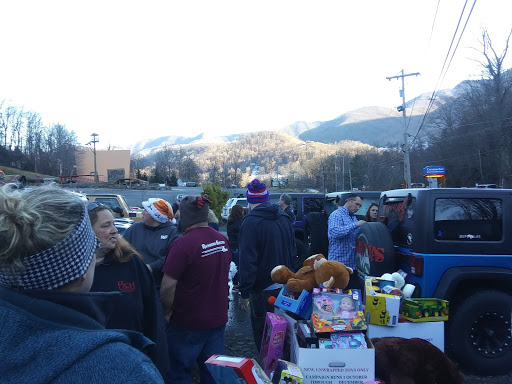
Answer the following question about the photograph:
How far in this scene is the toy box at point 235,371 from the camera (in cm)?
219

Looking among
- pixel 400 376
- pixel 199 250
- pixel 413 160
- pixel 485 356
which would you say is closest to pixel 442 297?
pixel 485 356

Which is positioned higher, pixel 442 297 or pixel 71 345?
pixel 71 345

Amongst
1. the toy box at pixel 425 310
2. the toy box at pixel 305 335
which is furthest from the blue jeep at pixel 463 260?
the toy box at pixel 305 335

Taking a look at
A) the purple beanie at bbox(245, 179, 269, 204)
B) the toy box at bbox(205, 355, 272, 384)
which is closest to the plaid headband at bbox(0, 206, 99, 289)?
the toy box at bbox(205, 355, 272, 384)

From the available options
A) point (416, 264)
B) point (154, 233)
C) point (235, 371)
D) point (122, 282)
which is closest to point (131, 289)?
point (122, 282)

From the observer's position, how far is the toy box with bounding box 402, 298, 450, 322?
338 cm

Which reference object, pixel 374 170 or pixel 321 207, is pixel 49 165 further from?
pixel 321 207

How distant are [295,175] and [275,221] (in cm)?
11185

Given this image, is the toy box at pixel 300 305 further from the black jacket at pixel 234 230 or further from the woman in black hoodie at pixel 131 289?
the black jacket at pixel 234 230

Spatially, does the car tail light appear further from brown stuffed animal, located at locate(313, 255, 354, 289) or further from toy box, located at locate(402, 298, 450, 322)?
brown stuffed animal, located at locate(313, 255, 354, 289)

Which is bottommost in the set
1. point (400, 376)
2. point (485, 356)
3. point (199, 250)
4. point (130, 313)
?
point (485, 356)

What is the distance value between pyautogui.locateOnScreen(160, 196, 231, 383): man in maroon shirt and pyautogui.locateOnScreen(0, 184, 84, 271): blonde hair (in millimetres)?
1941

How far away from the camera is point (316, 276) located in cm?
323

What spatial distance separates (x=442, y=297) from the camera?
4117 millimetres
